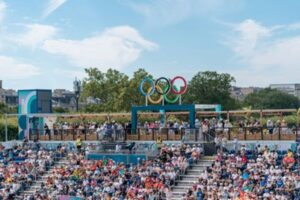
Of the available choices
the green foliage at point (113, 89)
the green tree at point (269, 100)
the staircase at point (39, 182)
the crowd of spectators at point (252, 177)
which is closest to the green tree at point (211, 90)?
the green foliage at point (113, 89)

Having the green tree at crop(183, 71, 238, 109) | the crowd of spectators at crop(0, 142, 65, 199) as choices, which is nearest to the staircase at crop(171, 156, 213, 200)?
the crowd of spectators at crop(0, 142, 65, 199)

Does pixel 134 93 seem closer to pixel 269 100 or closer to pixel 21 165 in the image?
pixel 21 165

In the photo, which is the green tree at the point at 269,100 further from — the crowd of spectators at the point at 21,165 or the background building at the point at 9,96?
the crowd of spectators at the point at 21,165

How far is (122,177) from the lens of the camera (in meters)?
32.3

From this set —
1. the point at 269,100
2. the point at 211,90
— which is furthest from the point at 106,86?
the point at 269,100

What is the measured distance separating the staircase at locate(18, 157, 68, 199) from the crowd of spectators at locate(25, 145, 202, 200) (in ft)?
2.27

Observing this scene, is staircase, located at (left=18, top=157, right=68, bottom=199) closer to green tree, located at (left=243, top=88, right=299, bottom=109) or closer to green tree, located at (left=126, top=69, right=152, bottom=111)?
green tree, located at (left=126, top=69, right=152, bottom=111)

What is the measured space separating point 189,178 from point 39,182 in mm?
9549

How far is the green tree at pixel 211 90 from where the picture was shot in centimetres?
10394

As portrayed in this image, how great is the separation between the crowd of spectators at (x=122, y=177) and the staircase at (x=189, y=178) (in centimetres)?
30

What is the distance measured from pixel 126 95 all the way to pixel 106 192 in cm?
4651

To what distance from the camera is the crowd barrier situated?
33812 millimetres

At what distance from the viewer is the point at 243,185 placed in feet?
92.3

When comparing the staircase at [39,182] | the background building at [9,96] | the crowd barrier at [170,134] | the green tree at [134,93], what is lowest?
the staircase at [39,182]
